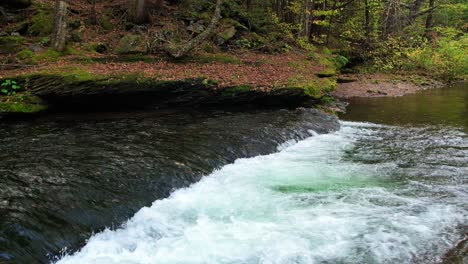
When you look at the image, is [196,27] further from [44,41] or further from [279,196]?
[279,196]

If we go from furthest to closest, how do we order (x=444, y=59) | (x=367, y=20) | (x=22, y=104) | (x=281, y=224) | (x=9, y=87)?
(x=367, y=20) < (x=444, y=59) < (x=9, y=87) < (x=22, y=104) < (x=281, y=224)

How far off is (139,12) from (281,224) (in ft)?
44.5

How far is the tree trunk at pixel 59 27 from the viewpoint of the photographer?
44.3 ft

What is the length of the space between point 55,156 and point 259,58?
38.4 ft

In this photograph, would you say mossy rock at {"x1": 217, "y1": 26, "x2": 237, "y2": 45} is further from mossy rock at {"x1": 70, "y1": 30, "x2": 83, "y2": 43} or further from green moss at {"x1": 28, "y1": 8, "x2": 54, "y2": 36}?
green moss at {"x1": 28, "y1": 8, "x2": 54, "y2": 36}

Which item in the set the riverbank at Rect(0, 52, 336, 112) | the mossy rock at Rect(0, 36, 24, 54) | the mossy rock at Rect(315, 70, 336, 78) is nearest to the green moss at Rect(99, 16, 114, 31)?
the riverbank at Rect(0, 52, 336, 112)

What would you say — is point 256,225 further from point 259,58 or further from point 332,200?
point 259,58

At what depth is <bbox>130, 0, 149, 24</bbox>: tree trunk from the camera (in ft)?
56.1

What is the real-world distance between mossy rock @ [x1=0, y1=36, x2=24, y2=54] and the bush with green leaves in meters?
3.14

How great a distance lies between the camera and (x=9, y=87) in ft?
34.4

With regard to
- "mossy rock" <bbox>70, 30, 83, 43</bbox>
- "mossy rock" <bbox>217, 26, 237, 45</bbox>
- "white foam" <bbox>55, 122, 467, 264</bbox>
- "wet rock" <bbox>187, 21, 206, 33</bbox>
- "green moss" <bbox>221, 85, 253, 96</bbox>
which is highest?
"wet rock" <bbox>187, 21, 206, 33</bbox>

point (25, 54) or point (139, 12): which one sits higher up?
point (139, 12)

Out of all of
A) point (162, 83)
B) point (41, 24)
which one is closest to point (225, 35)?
point (162, 83)

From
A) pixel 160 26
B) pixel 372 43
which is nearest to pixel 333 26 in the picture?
pixel 372 43
